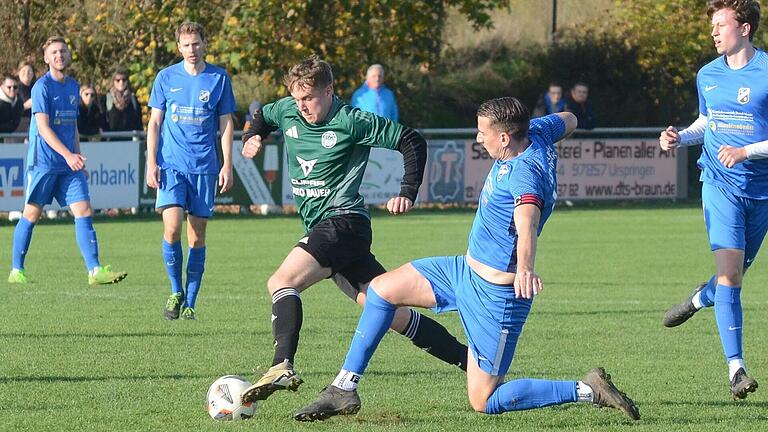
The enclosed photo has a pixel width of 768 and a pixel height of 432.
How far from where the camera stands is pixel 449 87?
31469 millimetres

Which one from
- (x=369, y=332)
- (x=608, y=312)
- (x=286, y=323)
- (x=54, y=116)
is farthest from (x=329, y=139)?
(x=54, y=116)

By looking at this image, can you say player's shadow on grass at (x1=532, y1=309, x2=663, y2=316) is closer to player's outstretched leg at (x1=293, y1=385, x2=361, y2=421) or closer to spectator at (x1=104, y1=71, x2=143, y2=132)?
player's outstretched leg at (x1=293, y1=385, x2=361, y2=421)

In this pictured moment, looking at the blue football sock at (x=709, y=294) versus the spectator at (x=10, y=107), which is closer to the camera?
the blue football sock at (x=709, y=294)

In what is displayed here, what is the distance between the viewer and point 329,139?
24.2 feet

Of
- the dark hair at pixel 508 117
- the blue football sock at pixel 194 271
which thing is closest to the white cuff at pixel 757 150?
the dark hair at pixel 508 117

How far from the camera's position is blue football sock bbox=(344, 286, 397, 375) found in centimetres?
643

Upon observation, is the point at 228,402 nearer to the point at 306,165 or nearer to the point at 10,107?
the point at 306,165

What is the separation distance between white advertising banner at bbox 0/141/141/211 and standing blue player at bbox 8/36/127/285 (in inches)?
248

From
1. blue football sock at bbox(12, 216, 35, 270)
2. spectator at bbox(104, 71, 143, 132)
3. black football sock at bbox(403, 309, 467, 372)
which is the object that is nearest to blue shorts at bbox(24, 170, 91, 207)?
blue football sock at bbox(12, 216, 35, 270)

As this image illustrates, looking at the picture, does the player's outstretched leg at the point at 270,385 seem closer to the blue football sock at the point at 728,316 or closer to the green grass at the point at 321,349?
the green grass at the point at 321,349

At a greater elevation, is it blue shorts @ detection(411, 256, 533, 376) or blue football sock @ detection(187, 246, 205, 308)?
blue shorts @ detection(411, 256, 533, 376)

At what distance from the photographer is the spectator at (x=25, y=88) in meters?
18.9

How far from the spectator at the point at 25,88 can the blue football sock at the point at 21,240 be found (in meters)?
6.39

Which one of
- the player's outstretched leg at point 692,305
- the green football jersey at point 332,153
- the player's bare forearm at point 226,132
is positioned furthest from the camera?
the player's bare forearm at point 226,132
